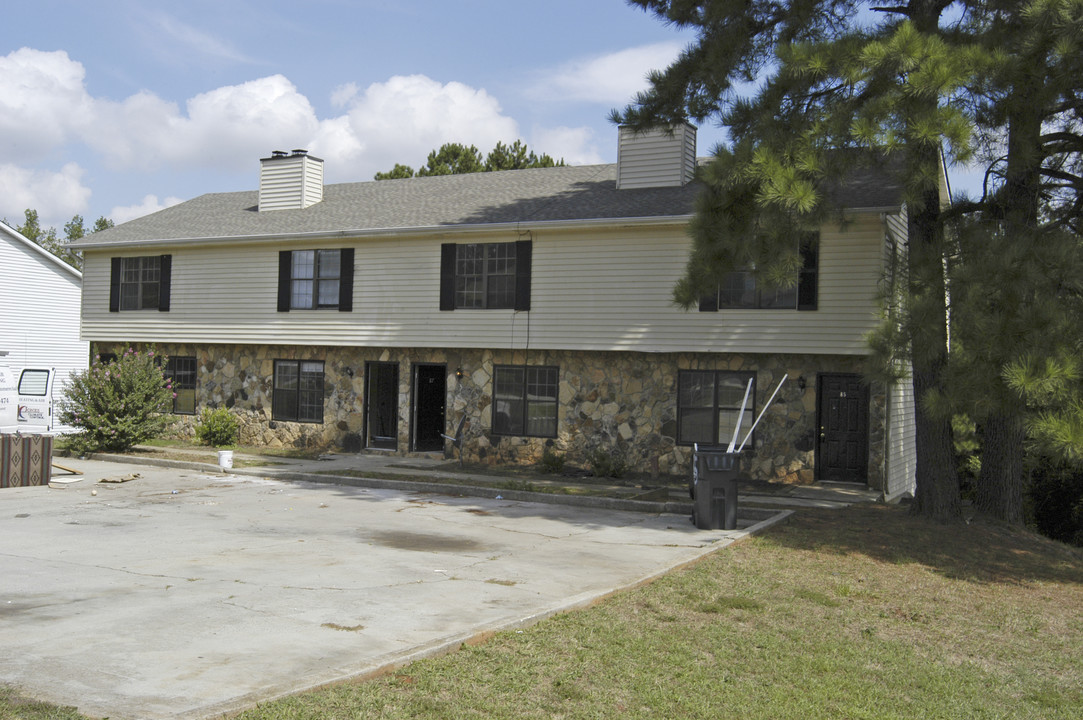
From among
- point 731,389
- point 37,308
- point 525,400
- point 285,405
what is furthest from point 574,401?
point 37,308

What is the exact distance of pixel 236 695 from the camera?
5277mm

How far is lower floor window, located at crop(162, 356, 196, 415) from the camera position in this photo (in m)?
23.0

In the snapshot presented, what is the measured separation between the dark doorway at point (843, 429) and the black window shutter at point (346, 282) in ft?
33.9

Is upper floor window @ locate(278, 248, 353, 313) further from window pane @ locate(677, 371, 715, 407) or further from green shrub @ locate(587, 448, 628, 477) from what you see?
window pane @ locate(677, 371, 715, 407)

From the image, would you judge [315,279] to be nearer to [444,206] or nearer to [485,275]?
[444,206]

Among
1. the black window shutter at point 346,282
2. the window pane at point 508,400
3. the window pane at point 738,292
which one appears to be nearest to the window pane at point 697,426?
the window pane at point 738,292

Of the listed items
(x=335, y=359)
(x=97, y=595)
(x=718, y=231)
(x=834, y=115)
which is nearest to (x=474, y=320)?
(x=335, y=359)

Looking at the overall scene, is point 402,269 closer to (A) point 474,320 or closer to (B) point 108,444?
(A) point 474,320

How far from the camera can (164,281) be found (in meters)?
22.9

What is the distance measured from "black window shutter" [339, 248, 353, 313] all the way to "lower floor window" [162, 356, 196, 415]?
16.3ft

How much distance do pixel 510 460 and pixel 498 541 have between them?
26.5 ft

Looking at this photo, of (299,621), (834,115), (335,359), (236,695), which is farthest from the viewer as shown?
(335,359)

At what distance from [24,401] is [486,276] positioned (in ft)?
35.0

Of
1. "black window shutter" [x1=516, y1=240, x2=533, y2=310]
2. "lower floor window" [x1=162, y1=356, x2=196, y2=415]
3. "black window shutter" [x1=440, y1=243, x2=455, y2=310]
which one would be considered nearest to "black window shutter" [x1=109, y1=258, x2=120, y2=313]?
"lower floor window" [x1=162, y1=356, x2=196, y2=415]
